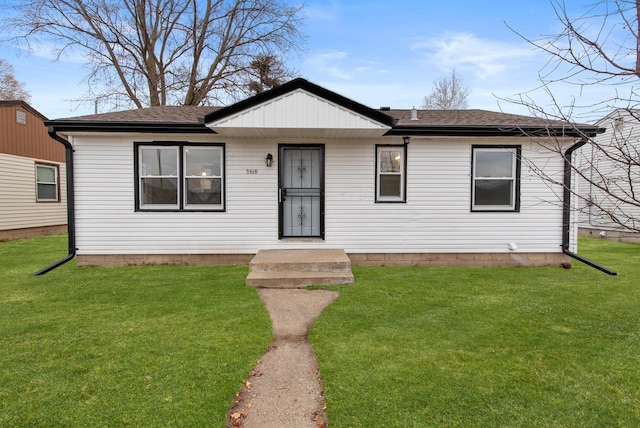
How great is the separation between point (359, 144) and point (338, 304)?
368cm

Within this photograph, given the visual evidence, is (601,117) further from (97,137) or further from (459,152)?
(97,137)

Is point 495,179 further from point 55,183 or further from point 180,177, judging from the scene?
point 55,183

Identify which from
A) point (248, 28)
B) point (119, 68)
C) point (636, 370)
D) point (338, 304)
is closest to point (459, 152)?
point (338, 304)

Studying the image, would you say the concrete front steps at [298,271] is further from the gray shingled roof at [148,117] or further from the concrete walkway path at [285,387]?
the gray shingled roof at [148,117]

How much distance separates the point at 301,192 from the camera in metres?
7.50

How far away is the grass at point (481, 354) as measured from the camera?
7.92ft

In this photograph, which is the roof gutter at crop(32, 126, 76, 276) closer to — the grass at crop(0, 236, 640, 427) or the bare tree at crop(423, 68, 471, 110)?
the grass at crop(0, 236, 640, 427)

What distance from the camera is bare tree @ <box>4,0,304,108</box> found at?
16.6 metres

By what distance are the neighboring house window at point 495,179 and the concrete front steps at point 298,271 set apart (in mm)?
3287

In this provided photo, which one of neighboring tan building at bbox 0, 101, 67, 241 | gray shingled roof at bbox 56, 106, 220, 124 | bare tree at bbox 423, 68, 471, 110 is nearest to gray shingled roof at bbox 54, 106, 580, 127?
gray shingled roof at bbox 56, 106, 220, 124

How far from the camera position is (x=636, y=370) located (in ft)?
9.80

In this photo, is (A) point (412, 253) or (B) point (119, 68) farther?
(B) point (119, 68)

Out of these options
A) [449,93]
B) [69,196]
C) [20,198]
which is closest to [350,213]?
[69,196]

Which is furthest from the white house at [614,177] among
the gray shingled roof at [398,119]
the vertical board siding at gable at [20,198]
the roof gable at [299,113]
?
the vertical board siding at gable at [20,198]
